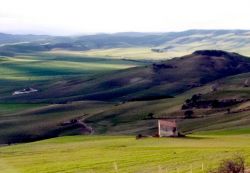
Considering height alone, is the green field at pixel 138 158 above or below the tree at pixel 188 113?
above

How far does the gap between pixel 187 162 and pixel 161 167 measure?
3255mm

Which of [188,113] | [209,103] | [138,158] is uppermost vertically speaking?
[138,158]

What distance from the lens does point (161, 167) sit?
46.3 m

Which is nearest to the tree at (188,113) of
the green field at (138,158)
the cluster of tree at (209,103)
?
the cluster of tree at (209,103)

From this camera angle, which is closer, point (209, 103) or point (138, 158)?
point (138, 158)

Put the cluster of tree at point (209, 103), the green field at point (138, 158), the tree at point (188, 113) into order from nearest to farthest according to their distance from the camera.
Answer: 1. the green field at point (138, 158)
2. the tree at point (188, 113)
3. the cluster of tree at point (209, 103)

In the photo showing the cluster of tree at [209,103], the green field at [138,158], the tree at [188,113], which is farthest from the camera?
the cluster of tree at [209,103]

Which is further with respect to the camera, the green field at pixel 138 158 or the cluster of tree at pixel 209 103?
the cluster of tree at pixel 209 103

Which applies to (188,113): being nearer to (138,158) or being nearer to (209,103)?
(209,103)

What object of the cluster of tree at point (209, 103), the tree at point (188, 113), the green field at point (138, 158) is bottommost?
the tree at point (188, 113)

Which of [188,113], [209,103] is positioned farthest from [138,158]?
[209,103]

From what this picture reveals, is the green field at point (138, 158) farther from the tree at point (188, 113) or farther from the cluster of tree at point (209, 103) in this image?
the cluster of tree at point (209, 103)

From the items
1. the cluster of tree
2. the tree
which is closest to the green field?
→ the tree

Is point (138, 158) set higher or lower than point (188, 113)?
higher
